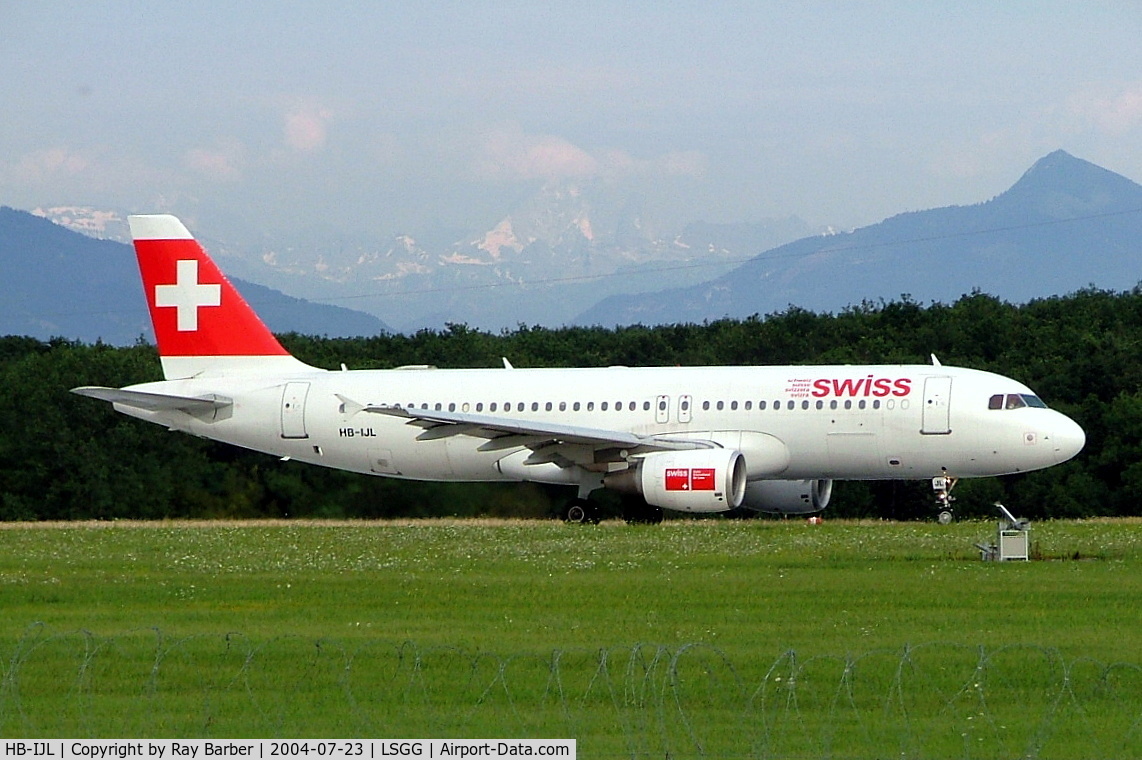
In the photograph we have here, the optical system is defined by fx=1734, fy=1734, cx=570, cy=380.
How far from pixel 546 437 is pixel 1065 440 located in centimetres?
1029

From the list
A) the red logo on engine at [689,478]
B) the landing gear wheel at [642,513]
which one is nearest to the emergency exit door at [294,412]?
the landing gear wheel at [642,513]

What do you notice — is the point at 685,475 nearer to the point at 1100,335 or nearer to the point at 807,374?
the point at 807,374

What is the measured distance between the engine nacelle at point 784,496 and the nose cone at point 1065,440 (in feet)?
18.6

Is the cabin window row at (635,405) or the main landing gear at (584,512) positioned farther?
the main landing gear at (584,512)

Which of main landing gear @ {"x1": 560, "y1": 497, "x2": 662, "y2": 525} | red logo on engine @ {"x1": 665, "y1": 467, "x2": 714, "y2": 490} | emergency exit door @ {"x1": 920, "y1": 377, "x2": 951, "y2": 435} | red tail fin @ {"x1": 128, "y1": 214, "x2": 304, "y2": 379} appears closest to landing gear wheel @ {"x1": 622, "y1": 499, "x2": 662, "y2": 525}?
main landing gear @ {"x1": 560, "y1": 497, "x2": 662, "y2": 525}

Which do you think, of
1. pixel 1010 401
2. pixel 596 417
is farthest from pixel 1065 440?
pixel 596 417

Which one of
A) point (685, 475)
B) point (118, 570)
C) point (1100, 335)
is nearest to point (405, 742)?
point (118, 570)

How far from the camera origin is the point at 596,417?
121 feet

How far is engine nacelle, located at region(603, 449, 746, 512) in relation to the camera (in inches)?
1302

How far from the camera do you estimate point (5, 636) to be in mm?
18109

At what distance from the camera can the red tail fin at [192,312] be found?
4044cm

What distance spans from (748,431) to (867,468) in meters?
2.53

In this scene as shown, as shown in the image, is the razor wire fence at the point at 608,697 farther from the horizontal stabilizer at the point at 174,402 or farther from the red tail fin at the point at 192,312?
the red tail fin at the point at 192,312

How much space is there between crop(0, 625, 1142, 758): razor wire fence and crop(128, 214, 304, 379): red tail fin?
77.1ft
